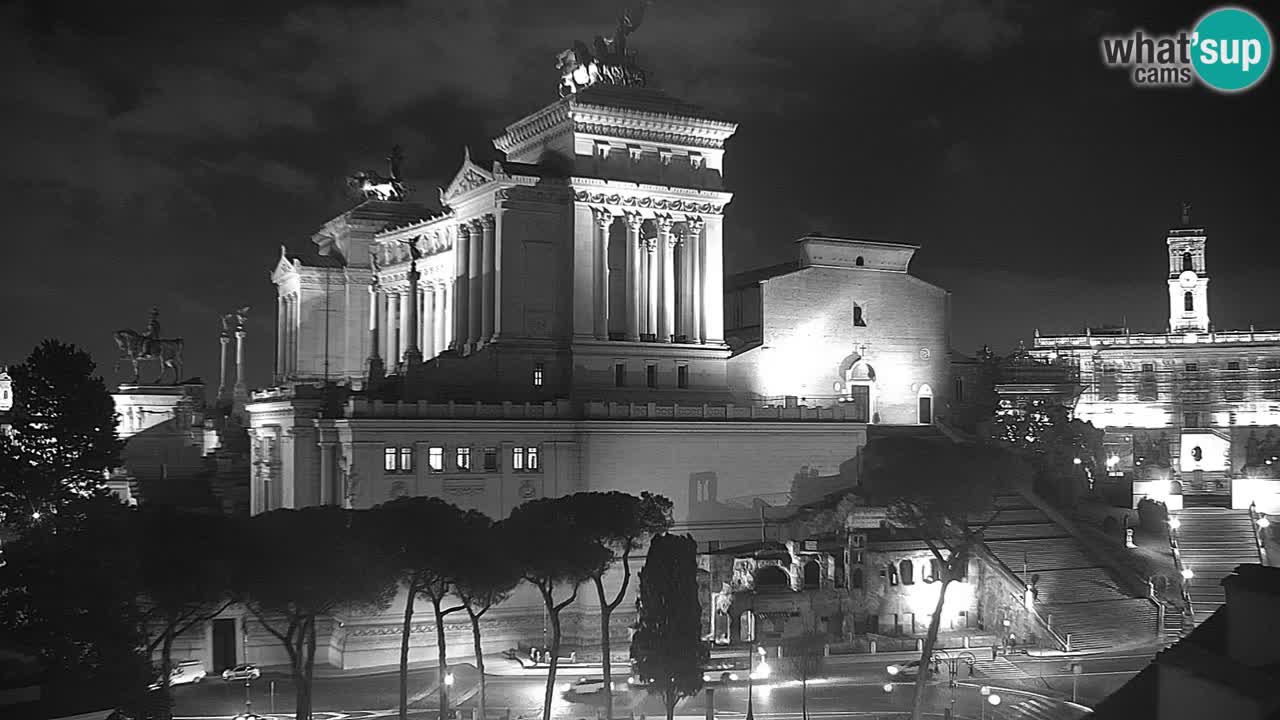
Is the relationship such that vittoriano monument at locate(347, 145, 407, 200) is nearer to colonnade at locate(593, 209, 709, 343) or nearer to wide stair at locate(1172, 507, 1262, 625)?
colonnade at locate(593, 209, 709, 343)

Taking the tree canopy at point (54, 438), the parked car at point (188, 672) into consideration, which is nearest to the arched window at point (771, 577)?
the parked car at point (188, 672)

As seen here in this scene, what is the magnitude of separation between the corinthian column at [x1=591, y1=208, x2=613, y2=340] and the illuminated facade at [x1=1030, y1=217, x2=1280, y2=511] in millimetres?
55228

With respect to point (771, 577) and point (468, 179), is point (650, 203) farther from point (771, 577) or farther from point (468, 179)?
point (771, 577)

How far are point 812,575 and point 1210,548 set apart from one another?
26.3m

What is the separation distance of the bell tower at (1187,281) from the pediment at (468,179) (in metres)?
82.4

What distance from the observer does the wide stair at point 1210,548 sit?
240 feet

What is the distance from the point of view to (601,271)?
8169cm

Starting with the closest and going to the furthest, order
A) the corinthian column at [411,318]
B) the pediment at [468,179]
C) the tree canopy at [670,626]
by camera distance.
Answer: the tree canopy at [670,626], the pediment at [468,179], the corinthian column at [411,318]

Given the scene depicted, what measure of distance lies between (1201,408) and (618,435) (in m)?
76.8

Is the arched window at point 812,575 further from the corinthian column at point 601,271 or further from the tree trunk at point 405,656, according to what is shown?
the tree trunk at point 405,656

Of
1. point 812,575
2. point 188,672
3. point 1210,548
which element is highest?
point 1210,548

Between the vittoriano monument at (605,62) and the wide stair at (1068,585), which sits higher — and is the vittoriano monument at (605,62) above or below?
above

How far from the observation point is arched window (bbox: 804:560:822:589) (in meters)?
69.4

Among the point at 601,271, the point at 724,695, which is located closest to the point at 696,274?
the point at 601,271
